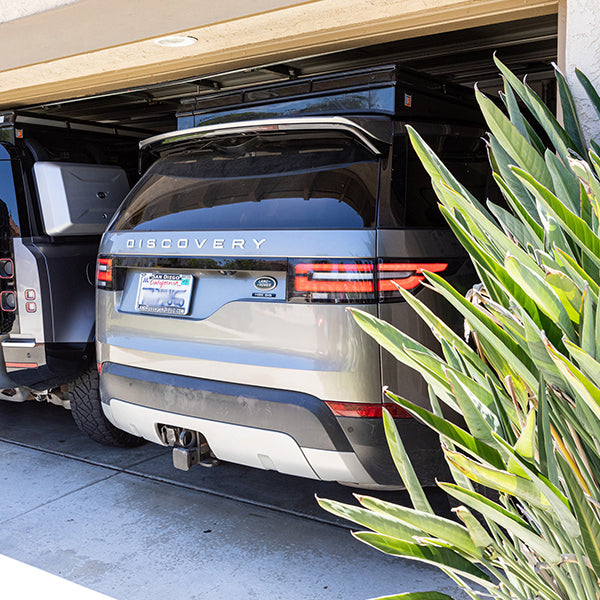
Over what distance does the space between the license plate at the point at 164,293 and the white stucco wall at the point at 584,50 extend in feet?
5.97

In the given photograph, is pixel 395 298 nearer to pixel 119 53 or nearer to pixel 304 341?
pixel 304 341

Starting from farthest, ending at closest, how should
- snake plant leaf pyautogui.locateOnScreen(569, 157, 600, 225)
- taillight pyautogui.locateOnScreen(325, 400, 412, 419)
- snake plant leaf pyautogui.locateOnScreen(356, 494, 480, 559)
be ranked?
taillight pyautogui.locateOnScreen(325, 400, 412, 419), snake plant leaf pyautogui.locateOnScreen(356, 494, 480, 559), snake plant leaf pyautogui.locateOnScreen(569, 157, 600, 225)

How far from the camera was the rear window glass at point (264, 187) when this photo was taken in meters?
2.99

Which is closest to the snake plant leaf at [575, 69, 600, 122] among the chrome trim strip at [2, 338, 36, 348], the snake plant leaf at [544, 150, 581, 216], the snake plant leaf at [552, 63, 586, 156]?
the snake plant leaf at [552, 63, 586, 156]

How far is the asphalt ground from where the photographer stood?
310cm

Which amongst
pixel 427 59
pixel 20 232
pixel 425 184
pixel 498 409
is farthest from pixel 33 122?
pixel 498 409

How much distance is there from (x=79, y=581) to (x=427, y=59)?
3877mm

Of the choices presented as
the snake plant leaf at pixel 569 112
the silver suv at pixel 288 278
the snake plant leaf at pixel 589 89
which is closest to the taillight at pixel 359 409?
the silver suv at pixel 288 278

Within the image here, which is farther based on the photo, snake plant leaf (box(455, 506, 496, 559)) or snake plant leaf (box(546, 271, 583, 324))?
snake plant leaf (box(455, 506, 496, 559))

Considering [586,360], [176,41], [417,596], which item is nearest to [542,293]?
[586,360]

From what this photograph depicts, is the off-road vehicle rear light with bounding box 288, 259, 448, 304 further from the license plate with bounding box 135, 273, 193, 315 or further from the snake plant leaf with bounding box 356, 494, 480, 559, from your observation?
the snake plant leaf with bounding box 356, 494, 480, 559

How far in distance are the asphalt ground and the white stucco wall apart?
81.1 inches

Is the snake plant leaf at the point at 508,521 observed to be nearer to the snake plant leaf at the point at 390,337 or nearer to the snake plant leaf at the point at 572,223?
the snake plant leaf at the point at 390,337

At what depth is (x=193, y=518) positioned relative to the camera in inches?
148
